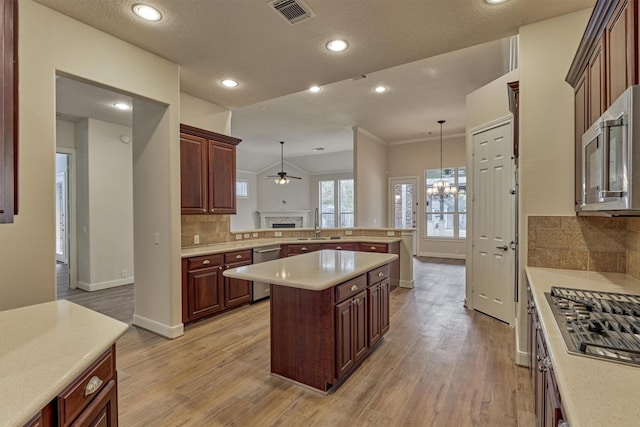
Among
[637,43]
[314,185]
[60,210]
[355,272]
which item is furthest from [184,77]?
[314,185]

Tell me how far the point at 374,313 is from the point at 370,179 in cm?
572

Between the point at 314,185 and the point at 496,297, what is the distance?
29.0 feet

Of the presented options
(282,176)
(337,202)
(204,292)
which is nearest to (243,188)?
(282,176)

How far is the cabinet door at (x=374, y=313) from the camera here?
113 inches

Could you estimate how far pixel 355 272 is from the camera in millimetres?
2467

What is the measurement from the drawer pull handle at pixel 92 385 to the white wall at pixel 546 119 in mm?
2891

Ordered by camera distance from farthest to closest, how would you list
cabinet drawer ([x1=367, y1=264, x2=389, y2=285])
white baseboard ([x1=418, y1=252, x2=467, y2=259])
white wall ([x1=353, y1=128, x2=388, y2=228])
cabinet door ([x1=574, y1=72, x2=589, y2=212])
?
white baseboard ([x1=418, y1=252, x2=467, y2=259]) < white wall ([x1=353, y1=128, x2=388, y2=228]) < cabinet drawer ([x1=367, y1=264, x2=389, y2=285]) < cabinet door ([x1=574, y1=72, x2=589, y2=212])

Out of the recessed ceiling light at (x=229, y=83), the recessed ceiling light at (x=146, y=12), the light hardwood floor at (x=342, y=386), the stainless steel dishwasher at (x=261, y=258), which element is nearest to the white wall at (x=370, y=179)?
the stainless steel dishwasher at (x=261, y=258)

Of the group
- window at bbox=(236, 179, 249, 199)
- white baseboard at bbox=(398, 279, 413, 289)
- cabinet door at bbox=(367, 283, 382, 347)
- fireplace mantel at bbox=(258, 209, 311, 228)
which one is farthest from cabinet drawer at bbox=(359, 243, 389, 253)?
window at bbox=(236, 179, 249, 199)

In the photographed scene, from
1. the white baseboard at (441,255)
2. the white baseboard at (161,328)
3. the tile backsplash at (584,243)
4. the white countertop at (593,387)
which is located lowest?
the white baseboard at (161,328)

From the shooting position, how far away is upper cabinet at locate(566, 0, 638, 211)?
1.30 m

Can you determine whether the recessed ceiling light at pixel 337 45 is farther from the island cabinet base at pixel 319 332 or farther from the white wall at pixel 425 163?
the white wall at pixel 425 163

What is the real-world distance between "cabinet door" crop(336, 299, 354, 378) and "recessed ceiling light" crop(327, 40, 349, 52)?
7.56 ft

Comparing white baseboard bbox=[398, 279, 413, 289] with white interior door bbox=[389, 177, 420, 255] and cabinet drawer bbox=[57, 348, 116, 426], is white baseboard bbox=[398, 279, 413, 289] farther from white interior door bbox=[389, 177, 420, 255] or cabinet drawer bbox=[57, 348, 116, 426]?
cabinet drawer bbox=[57, 348, 116, 426]
